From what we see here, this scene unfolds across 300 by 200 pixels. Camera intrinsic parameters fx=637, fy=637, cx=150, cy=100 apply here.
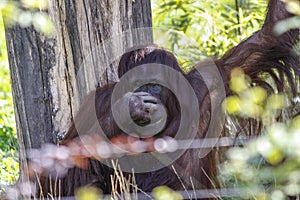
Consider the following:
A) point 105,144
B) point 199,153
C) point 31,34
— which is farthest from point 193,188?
point 31,34

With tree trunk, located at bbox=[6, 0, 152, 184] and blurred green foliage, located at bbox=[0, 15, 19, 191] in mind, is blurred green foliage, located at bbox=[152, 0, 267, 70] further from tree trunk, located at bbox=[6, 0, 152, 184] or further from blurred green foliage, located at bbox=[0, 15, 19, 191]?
tree trunk, located at bbox=[6, 0, 152, 184]

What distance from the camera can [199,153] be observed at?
116 inches

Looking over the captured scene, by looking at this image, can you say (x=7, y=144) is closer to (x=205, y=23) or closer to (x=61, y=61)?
(x=61, y=61)

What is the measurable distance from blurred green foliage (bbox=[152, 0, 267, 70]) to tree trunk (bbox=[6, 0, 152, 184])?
5.65 feet

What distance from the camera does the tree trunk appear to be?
10.0 ft

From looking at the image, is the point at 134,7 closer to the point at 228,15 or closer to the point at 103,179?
the point at 103,179

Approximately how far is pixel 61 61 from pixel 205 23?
2284 mm

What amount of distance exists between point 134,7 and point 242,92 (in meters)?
0.77

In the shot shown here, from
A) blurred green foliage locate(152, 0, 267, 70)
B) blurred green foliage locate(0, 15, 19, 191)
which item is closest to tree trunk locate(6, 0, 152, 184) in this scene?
blurred green foliage locate(0, 15, 19, 191)

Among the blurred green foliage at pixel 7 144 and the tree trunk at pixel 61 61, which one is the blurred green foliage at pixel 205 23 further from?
the tree trunk at pixel 61 61

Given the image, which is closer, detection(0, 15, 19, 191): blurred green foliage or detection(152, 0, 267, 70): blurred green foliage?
detection(0, 15, 19, 191): blurred green foliage

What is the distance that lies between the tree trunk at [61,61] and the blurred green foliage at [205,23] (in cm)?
172

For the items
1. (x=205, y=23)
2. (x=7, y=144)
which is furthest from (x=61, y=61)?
(x=205, y=23)

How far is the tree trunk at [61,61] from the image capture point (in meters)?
3.06
